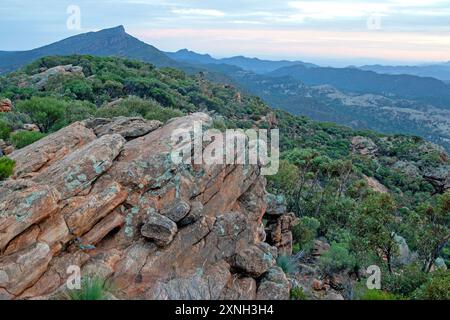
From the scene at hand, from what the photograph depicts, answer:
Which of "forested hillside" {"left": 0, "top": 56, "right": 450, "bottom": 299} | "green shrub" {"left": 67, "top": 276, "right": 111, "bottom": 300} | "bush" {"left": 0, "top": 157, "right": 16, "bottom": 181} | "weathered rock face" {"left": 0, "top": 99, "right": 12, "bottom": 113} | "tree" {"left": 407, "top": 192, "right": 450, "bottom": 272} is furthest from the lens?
"weathered rock face" {"left": 0, "top": 99, "right": 12, "bottom": 113}

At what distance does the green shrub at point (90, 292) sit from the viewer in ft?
26.3

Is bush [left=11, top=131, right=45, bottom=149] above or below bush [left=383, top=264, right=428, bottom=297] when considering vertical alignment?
above

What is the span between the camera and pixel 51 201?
9.59 metres

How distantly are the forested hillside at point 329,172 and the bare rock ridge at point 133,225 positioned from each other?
161 centimetres

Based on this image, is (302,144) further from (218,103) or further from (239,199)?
(239,199)

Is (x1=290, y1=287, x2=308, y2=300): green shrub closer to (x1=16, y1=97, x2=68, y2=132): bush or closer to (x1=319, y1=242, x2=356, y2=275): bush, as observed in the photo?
(x1=319, y1=242, x2=356, y2=275): bush

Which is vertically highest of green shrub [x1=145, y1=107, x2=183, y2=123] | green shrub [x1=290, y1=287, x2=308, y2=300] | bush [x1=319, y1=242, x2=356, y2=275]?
green shrub [x1=145, y1=107, x2=183, y2=123]

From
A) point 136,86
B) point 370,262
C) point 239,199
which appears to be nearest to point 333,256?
point 370,262

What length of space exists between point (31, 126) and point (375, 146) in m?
54.2

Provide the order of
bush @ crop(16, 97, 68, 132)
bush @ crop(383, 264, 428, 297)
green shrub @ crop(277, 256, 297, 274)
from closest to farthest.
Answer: green shrub @ crop(277, 256, 297, 274), bush @ crop(383, 264, 428, 297), bush @ crop(16, 97, 68, 132)

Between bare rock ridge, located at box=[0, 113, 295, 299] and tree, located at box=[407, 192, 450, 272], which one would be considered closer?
bare rock ridge, located at box=[0, 113, 295, 299]

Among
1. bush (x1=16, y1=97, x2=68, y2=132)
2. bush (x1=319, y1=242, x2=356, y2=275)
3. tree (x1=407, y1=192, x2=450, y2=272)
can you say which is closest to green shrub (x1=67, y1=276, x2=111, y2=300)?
bush (x1=319, y1=242, x2=356, y2=275)

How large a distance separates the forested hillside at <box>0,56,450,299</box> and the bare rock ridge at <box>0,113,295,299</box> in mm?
1609

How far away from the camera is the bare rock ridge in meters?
9.12
